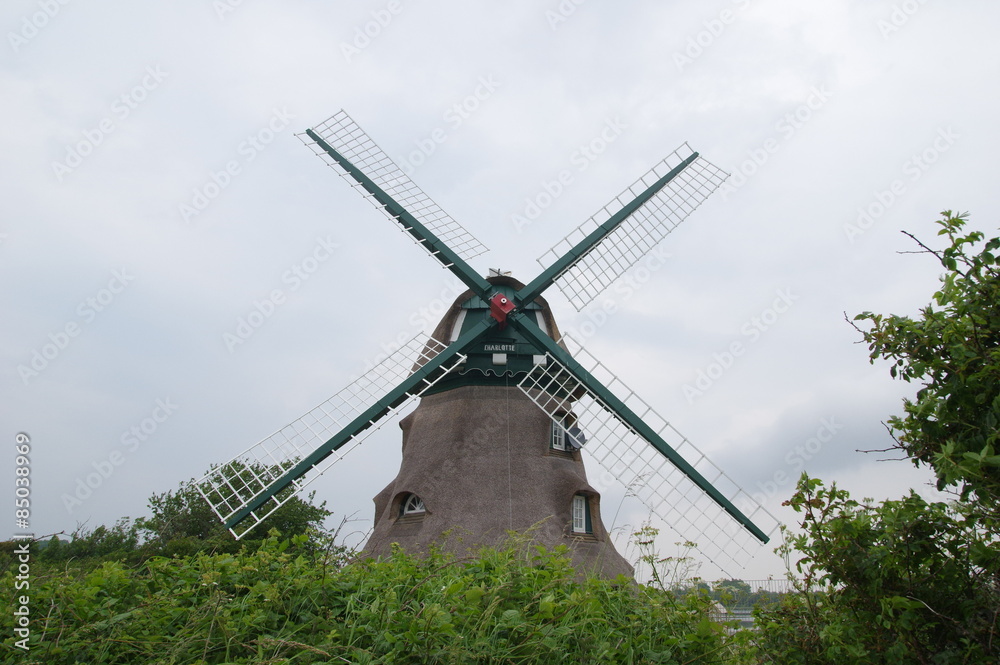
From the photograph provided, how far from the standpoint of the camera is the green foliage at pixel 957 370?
317cm

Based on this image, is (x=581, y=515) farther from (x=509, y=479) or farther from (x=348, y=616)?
(x=348, y=616)

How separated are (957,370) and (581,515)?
32.5ft

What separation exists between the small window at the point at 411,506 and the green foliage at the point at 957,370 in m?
9.66

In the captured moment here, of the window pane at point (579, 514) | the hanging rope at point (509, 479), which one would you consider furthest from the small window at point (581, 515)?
the hanging rope at point (509, 479)

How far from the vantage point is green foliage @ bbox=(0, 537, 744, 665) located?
3033 mm

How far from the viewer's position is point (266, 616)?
3.21 metres

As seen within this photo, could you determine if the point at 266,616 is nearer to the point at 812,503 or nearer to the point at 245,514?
the point at 812,503

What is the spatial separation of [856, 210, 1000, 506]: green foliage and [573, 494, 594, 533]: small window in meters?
9.22

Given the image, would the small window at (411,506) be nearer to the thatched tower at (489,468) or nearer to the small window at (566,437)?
the thatched tower at (489,468)

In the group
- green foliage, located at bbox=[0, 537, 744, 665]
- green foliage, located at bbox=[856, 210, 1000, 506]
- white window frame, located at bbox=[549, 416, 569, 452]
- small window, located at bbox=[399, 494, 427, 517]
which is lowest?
green foliage, located at bbox=[0, 537, 744, 665]

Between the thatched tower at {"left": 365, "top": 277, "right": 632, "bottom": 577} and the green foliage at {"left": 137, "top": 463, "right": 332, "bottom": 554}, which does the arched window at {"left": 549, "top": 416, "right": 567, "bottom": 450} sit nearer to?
the thatched tower at {"left": 365, "top": 277, "right": 632, "bottom": 577}

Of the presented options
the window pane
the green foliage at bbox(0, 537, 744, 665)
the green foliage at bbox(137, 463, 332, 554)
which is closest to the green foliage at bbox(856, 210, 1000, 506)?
the green foliage at bbox(0, 537, 744, 665)

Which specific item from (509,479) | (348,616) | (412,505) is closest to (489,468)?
(509,479)

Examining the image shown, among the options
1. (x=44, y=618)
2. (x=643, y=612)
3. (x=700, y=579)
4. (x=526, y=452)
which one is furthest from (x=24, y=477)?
(x=526, y=452)
